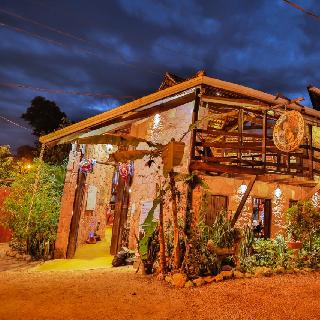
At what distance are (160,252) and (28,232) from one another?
692 cm

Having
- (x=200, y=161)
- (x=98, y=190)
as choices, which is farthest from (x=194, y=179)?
(x=98, y=190)

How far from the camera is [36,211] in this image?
43.9 feet

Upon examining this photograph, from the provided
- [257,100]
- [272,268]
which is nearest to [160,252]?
[272,268]

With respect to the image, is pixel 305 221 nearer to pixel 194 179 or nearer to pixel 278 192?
pixel 278 192

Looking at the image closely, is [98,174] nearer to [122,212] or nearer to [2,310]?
[122,212]

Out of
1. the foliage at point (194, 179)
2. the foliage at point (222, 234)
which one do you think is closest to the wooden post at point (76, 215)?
the foliage at point (194, 179)

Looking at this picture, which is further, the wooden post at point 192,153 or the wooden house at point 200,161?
the wooden house at point 200,161

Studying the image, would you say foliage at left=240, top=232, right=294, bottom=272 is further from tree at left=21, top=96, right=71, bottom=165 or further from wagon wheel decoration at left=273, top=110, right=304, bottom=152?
tree at left=21, top=96, right=71, bottom=165

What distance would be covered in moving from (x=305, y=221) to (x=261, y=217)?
4.13 metres

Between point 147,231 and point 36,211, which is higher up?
point 36,211

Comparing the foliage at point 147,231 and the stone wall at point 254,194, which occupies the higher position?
the stone wall at point 254,194

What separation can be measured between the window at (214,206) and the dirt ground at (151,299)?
3670mm

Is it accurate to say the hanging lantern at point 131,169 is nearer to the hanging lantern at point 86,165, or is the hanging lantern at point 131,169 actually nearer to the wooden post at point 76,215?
the hanging lantern at point 86,165

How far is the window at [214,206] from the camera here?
1193 cm
